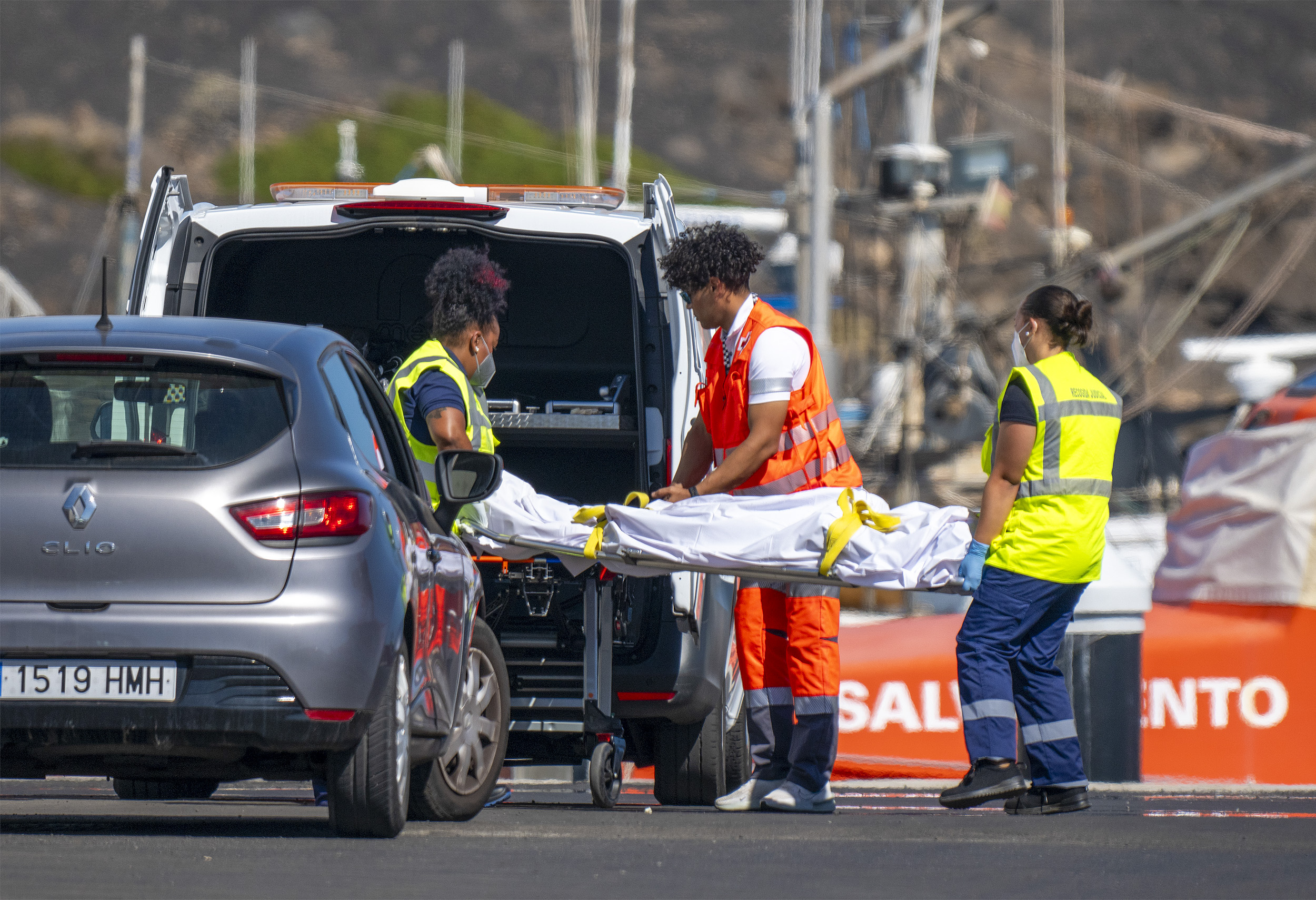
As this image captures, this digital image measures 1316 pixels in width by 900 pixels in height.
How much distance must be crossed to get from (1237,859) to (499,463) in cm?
244

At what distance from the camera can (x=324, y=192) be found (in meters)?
8.30

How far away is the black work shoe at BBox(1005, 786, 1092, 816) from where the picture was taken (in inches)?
299

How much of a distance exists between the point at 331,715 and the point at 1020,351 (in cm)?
322

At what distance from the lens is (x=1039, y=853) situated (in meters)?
6.12

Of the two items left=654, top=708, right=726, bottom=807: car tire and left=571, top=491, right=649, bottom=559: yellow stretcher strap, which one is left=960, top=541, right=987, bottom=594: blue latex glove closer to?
left=571, top=491, right=649, bottom=559: yellow stretcher strap

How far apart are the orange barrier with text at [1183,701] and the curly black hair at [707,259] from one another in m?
3.71

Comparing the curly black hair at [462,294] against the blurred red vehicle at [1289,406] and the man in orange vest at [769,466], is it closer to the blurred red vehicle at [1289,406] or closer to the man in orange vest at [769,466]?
the man in orange vest at [769,466]

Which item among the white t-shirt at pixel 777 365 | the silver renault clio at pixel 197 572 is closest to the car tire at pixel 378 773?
the silver renault clio at pixel 197 572

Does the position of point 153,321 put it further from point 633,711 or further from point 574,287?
point 574,287

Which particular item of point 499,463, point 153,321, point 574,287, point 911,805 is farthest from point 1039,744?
point 153,321

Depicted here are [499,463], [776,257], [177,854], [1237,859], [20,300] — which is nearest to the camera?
[177,854]

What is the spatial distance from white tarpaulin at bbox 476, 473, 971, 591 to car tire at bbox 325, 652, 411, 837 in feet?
4.78

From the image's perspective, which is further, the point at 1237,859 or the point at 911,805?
the point at 911,805

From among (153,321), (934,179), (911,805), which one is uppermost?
(934,179)
